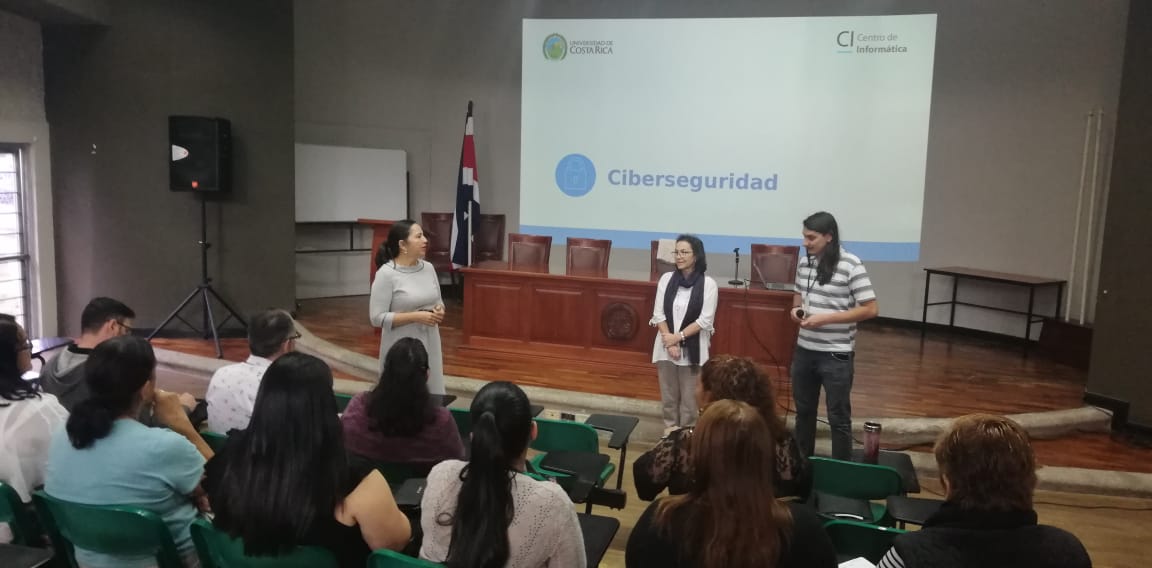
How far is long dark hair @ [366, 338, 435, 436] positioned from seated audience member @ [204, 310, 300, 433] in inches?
21.4

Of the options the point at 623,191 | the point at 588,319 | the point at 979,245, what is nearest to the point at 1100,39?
the point at 979,245

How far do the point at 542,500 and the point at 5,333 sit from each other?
1.84 meters

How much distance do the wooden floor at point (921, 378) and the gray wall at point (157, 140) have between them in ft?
2.49

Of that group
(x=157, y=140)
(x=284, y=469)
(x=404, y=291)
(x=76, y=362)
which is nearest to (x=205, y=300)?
(x=157, y=140)

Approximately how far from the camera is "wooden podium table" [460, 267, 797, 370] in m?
5.87

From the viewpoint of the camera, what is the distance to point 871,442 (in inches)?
122

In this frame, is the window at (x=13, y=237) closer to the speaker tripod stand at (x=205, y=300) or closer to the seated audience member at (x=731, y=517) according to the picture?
the speaker tripod stand at (x=205, y=300)

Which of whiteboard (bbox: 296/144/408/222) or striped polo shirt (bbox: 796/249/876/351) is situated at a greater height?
whiteboard (bbox: 296/144/408/222)

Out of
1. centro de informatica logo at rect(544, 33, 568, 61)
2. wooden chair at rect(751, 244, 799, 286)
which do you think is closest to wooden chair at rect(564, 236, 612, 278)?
Result: wooden chair at rect(751, 244, 799, 286)

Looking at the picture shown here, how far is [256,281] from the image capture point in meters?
7.35

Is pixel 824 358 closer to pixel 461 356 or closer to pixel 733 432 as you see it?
pixel 733 432

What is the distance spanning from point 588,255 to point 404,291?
3.01 metres

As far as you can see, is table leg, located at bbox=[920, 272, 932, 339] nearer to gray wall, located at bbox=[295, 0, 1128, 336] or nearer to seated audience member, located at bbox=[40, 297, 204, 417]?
gray wall, located at bbox=[295, 0, 1128, 336]

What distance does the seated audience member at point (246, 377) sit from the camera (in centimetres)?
283
